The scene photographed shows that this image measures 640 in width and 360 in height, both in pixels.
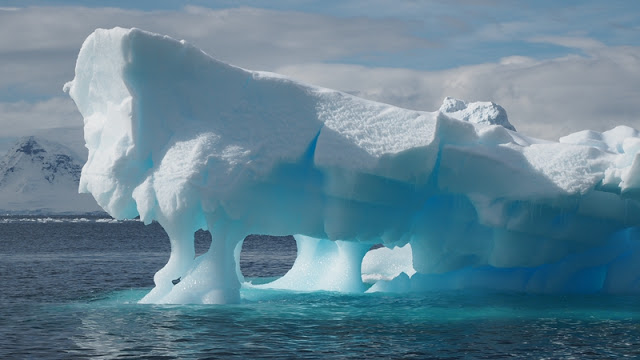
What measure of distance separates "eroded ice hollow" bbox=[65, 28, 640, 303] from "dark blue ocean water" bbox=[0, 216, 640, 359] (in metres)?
1.51

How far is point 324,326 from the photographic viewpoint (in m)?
20.3

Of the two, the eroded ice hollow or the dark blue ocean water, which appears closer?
the dark blue ocean water

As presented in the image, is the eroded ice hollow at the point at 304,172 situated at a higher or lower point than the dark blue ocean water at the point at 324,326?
higher

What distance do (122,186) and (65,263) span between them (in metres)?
25.9

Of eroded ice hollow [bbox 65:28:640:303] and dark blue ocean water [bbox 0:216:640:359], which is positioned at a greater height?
eroded ice hollow [bbox 65:28:640:303]

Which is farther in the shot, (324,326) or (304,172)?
(304,172)

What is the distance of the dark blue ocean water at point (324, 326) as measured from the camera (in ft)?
57.7

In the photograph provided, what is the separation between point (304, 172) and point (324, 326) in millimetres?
5134

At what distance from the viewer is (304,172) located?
2392 centimetres

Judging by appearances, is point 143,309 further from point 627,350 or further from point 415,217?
point 627,350

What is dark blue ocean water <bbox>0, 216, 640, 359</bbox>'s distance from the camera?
57.7ft

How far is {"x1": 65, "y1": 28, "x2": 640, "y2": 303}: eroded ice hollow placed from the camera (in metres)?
23.0

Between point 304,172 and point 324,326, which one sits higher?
point 304,172

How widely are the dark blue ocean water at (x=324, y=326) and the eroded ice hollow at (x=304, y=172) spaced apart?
151 cm
